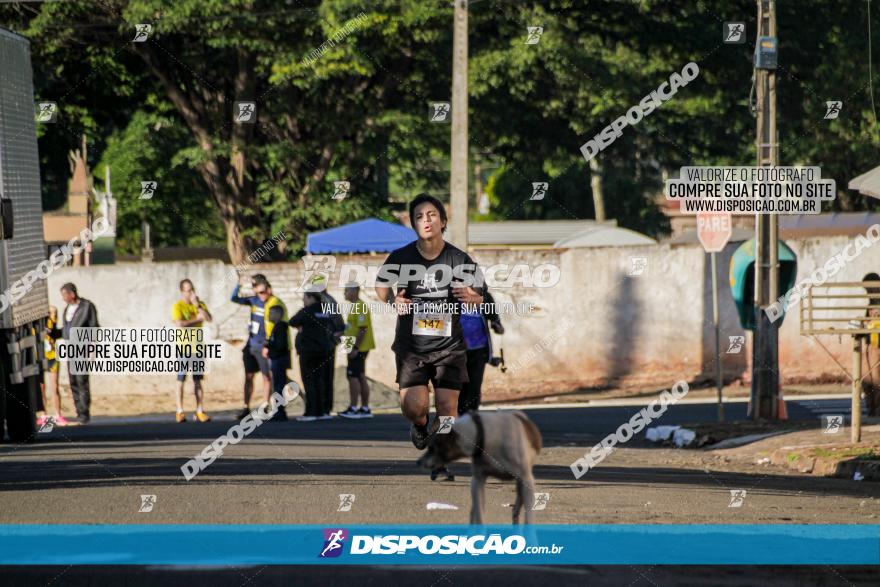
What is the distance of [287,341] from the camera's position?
896 inches

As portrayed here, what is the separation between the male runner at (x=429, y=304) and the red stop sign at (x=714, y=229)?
10299 millimetres

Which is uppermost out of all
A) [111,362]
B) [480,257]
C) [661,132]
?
[661,132]

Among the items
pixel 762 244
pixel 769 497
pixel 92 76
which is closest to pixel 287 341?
pixel 762 244

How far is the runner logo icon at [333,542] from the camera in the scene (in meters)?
8.66

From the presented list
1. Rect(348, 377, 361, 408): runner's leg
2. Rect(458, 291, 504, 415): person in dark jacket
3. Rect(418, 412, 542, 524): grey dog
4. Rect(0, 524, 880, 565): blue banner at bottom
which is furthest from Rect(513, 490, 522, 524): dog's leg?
Rect(348, 377, 361, 408): runner's leg

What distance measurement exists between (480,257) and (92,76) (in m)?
11.5

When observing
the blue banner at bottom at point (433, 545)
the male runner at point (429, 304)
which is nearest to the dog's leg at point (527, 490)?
the blue banner at bottom at point (433, 545)

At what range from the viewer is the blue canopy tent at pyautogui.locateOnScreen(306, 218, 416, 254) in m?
28.9

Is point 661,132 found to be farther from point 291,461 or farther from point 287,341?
point 291,461

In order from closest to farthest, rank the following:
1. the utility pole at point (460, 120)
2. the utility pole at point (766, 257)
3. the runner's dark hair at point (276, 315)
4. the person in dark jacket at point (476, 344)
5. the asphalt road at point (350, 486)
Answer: the asphalt road at point (350, 486) → the person in dark jacket at point (476, 344) → the utility pole at point (766, 257) → the runner's dark hair at point (276, 315) → the utility pole at point (460, 120)

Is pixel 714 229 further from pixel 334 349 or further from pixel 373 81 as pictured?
pixel 373 81

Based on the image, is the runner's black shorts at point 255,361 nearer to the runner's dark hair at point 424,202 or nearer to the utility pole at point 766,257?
the utility pole at point 766,257

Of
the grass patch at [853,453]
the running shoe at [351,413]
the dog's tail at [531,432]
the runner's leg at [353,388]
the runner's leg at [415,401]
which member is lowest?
the running shoe at [351,413]

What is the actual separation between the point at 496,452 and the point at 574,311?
21.2m
